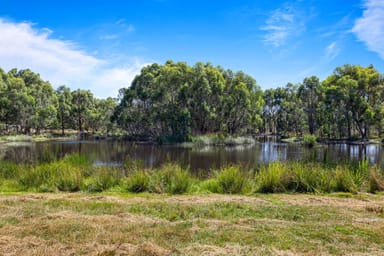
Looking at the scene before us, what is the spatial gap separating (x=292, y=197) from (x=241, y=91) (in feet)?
123

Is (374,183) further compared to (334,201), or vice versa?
(374,183)

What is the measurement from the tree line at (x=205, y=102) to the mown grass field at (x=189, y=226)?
34104 millimetres

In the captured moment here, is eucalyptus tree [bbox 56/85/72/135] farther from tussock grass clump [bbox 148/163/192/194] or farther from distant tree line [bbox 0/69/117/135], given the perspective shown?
tussock grass clump [bbox 148/163/192/194]

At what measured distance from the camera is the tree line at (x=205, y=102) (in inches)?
1708

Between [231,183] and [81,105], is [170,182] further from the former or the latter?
[81,105]

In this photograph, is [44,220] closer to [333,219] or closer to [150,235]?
[150,235]

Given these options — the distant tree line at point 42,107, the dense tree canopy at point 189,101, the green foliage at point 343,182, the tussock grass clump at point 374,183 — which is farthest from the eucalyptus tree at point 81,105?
the tussock grass clump at point 374,183

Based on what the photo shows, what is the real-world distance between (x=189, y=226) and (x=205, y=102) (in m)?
38.4

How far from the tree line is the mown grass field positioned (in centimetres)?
3410

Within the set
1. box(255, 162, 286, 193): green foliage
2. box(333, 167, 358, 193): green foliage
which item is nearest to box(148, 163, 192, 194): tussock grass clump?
box(255, 162, 286, 193): green foliage

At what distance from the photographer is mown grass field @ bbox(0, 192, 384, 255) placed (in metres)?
3.98

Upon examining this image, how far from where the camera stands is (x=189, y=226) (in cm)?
493

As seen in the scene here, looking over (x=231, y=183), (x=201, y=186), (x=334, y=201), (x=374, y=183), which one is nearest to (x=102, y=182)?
(x=201, y=186)

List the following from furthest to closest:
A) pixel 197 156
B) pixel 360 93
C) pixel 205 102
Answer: pixel 360 93 → pixel 205 102 → pixel 197 156
